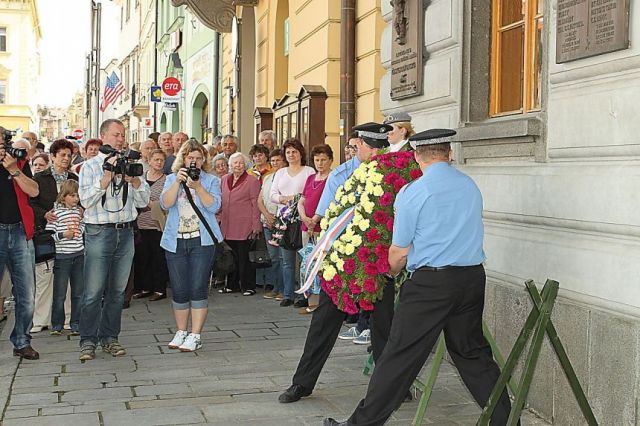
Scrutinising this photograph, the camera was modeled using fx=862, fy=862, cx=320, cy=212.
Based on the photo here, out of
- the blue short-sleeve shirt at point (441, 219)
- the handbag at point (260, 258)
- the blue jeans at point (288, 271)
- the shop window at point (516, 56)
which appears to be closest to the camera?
the blue short-sleeve shirt at point (441, 219)

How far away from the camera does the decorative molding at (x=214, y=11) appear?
698 inches

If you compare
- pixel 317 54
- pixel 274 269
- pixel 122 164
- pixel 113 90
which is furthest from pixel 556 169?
pixel 113 90

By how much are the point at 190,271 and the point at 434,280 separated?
3381 mm

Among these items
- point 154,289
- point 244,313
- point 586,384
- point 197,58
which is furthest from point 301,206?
point 197,58

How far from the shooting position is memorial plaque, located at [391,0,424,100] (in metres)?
7.51

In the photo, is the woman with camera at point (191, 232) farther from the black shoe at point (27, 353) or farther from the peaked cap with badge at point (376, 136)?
the peaked cap with badge at point (376, 136)

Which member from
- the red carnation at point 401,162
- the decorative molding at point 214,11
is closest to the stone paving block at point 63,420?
the red carnation at point 401,162

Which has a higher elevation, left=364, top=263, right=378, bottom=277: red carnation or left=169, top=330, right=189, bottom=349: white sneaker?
left=364, top=263, right=378, bottom=277: red carnation

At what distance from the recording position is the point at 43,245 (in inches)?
319

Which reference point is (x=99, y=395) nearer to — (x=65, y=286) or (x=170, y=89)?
(x=65, y=286)

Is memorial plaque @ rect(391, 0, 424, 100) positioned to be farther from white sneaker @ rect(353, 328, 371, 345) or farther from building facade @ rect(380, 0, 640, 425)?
white sneaker @ rect(353, 328, 371, 345)

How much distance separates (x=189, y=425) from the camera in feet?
17.6

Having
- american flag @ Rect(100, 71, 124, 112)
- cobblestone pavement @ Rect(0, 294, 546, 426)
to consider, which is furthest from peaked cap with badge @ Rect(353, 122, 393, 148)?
american flag @ Rect(100, 71, 124, 112)

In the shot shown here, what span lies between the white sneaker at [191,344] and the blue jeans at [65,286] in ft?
4.71
